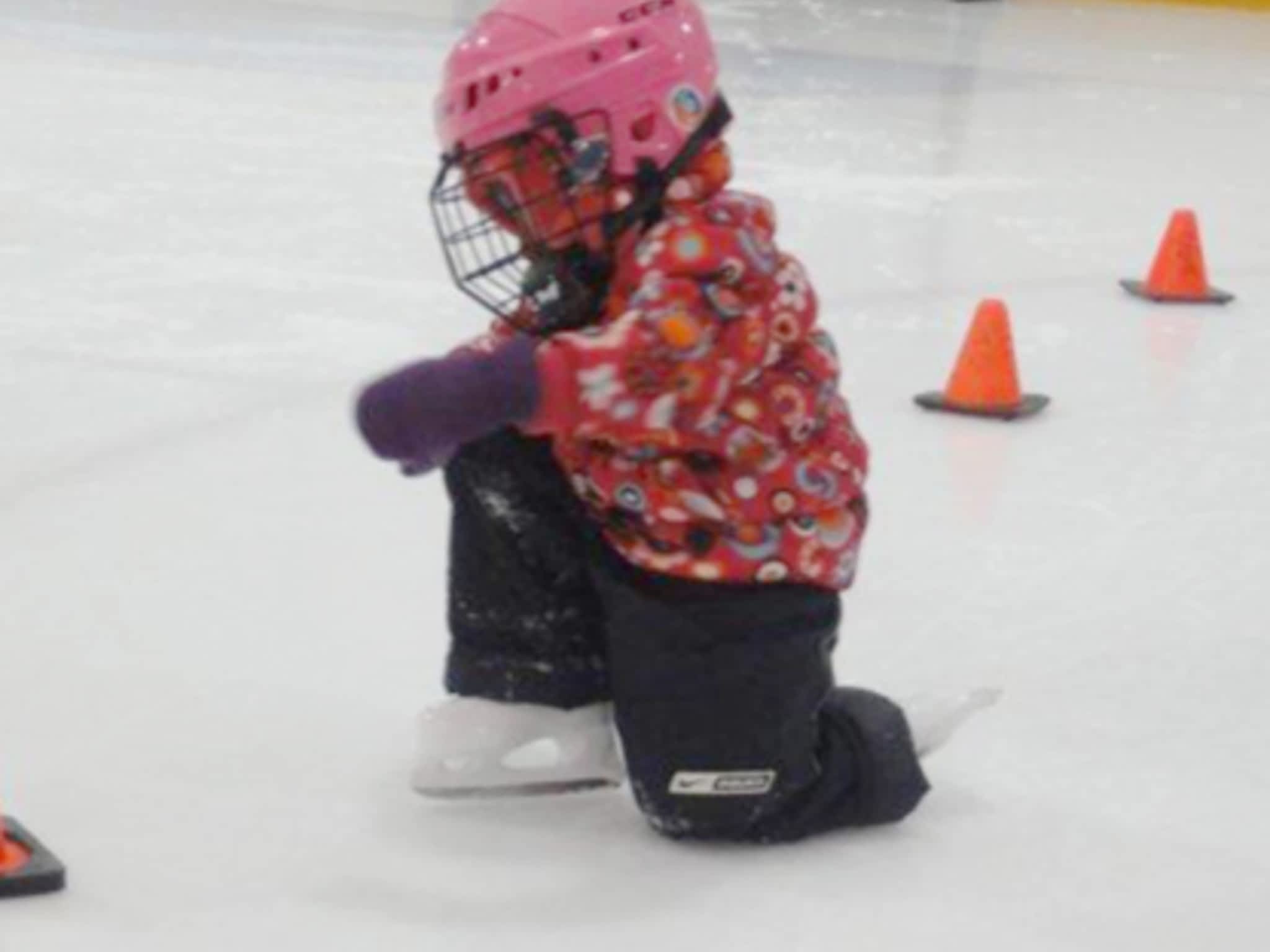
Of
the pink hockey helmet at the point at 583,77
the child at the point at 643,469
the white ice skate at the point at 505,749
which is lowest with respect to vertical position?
the white ice skate at the point at 505,749

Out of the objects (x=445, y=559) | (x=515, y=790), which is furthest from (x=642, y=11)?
(x=445, y=559)

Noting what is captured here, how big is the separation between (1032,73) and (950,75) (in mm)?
275

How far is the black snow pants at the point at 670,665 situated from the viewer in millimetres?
2107

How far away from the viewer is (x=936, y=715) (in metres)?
2.25

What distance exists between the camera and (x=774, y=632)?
6.93 ft

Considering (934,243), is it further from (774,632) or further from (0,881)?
(0,881)

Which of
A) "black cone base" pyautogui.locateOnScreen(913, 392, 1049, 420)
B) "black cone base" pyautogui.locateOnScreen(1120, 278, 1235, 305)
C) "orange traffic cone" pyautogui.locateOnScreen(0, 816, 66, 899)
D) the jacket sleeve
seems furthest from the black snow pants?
"black cone base" pyautogui.locateOnScreen(1120, 278, 1235, 305)

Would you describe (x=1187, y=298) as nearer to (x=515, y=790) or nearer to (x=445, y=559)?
(x=445, y=559)

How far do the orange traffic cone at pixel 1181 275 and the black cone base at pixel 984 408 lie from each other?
87 cm

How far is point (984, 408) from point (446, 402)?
1770 millimetres

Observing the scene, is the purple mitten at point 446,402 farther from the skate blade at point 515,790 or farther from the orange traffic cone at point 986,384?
the orange traffic cone at point 986,384

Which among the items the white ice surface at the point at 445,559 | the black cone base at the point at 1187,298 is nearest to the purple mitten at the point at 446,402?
the white ice surface at the point at 445,559

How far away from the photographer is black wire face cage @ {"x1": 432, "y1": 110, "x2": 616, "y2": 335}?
79.5 inches

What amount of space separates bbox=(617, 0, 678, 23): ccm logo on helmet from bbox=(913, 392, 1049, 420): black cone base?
1.55 metres
